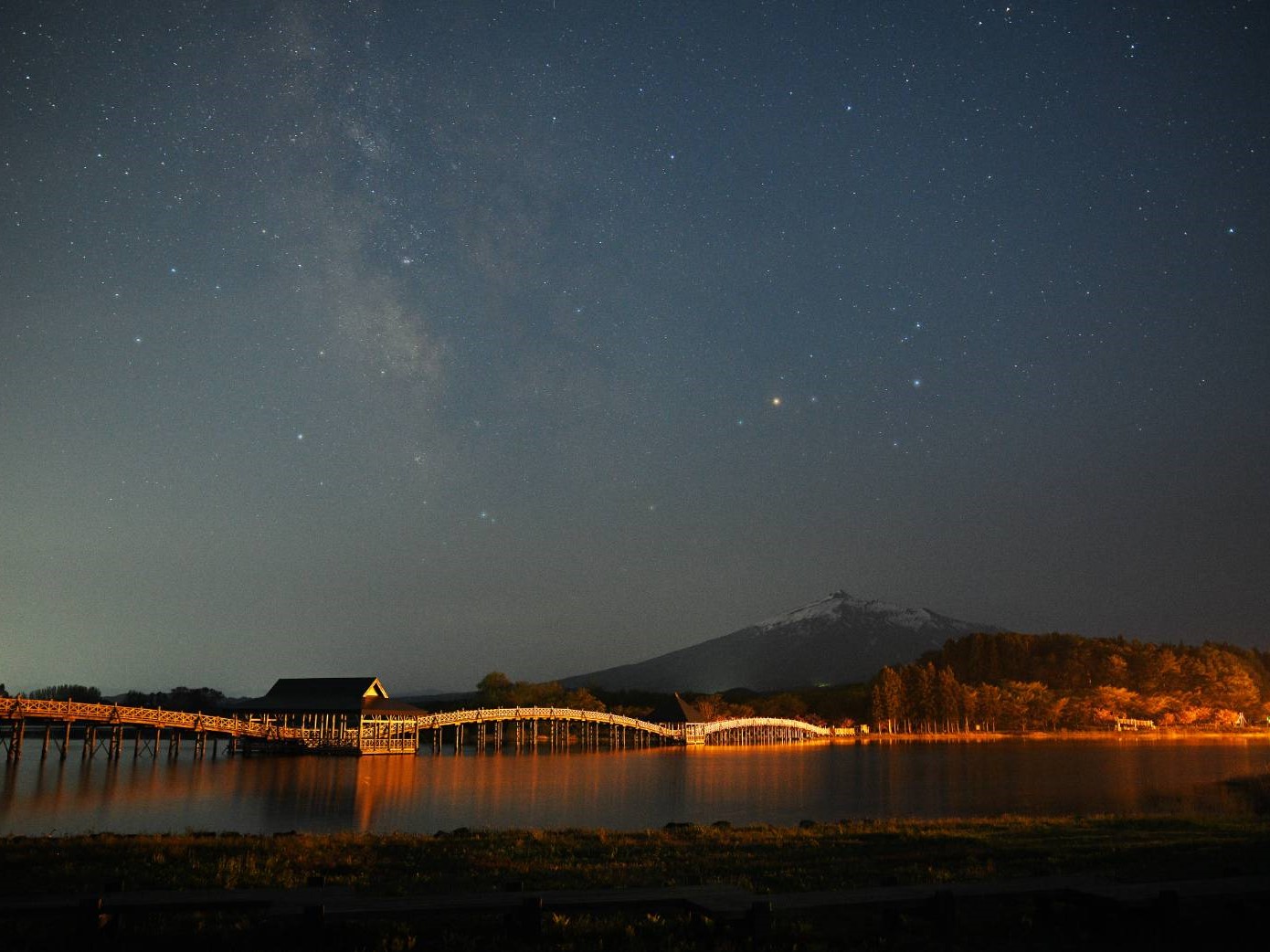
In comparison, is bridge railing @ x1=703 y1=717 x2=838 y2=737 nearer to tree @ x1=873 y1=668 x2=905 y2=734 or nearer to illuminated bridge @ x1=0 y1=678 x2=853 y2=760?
illuminated bridge @ x1=0 y1=678 x2=853 y2=760

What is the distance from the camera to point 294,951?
8539 mm

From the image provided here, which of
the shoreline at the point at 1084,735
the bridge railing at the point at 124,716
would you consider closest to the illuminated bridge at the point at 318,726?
the bridge railing at the point at 124,716

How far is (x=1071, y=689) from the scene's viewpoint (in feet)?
434

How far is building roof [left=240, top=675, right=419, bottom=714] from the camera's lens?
217 feet

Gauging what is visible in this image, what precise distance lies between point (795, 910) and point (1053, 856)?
7414 millimetres

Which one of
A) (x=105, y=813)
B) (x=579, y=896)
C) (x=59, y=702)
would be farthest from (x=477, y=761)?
(x=579, y=896)

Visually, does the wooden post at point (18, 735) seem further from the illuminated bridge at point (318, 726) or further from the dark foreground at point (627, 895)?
the dark foreground at point (627, 895)

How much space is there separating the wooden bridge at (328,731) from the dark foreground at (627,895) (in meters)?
39.8

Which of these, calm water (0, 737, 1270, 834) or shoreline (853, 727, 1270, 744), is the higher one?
calm water (0, 737, 1270, 834)

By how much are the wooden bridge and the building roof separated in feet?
2.69

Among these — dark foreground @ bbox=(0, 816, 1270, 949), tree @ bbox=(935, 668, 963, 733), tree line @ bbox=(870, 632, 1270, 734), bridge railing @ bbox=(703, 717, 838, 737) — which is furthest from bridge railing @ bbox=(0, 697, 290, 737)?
tree @ bbox=(935, 668, 963, 733)

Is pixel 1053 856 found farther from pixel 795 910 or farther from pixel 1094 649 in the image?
pixel 1094 649

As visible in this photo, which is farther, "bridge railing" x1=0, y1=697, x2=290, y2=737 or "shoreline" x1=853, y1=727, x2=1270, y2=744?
"shoreline" x1=853, y1=727, x2=1270, y2=744

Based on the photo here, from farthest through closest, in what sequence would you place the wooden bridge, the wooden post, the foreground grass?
the wooden bridge
the wooden post
the foreground grass
